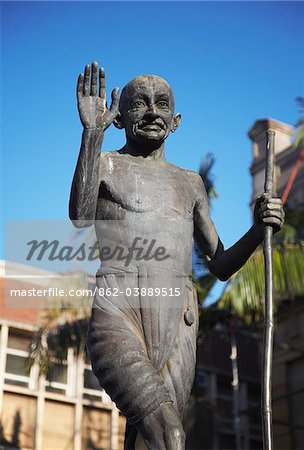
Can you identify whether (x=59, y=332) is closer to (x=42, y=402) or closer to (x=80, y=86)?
(x=42, y=402)

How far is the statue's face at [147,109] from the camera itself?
6.02 meters

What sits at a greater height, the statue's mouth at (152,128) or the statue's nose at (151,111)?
the statue's nose at (151,111)

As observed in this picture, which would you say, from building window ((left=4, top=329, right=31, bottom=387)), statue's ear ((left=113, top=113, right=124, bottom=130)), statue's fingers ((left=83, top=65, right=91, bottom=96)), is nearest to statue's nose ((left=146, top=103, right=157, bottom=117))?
statue's ear ((left=113, top=113, right=124, bottom=130))

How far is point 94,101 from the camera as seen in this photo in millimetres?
5723

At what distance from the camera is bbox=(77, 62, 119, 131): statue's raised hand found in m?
5.67

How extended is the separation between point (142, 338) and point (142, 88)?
1.71m

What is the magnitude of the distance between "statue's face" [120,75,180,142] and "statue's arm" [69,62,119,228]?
256 mm

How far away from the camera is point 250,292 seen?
16.9 meters

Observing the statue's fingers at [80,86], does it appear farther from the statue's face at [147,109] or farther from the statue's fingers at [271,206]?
the statue's fingers at [271,206]

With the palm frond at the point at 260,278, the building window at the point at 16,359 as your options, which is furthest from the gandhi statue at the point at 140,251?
the building window at the point at 16,359

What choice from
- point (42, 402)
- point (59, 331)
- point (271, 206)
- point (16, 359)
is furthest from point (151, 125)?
point (16, 359)

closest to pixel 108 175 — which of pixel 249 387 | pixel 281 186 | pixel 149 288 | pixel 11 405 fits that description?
pixel 149 288

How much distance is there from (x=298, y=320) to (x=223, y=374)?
7059 millimetres

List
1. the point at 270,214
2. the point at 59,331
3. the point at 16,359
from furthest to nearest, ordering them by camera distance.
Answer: the point at 16,359 < the point at 59,331 < the point at 270,214
